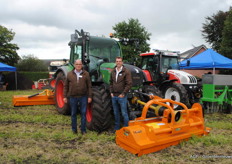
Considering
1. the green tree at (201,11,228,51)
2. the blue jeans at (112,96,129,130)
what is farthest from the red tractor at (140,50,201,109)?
the green tree at (201,11,228,51)

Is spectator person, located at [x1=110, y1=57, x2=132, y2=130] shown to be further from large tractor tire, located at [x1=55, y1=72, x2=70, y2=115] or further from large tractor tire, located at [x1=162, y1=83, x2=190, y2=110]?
large tractor tire, located at [x1=162, y1=83, x2=190, y2=110]

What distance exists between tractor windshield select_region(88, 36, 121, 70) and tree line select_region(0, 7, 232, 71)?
6766 millimetres

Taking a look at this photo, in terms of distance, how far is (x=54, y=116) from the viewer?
6043mm

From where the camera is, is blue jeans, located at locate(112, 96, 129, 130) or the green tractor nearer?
blue jeans, located at locate(112, 96, 129, 130)

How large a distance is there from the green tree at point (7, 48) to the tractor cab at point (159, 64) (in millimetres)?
23574

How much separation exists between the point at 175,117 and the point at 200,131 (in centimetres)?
72

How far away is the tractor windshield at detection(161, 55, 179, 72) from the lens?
8.42 m

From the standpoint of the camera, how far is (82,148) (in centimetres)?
369

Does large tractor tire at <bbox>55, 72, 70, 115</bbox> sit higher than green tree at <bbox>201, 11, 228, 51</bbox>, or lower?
lower

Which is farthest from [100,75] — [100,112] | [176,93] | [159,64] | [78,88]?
[159,64]

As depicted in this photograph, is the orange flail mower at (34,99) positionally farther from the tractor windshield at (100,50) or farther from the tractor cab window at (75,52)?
the tractor windshield at (100,50)

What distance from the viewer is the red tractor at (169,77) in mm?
7633

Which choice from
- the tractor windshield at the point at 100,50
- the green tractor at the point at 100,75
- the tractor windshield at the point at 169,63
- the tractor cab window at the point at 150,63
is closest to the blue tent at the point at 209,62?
the tractor windshield at the point at 169,63

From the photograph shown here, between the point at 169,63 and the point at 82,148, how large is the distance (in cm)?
596
